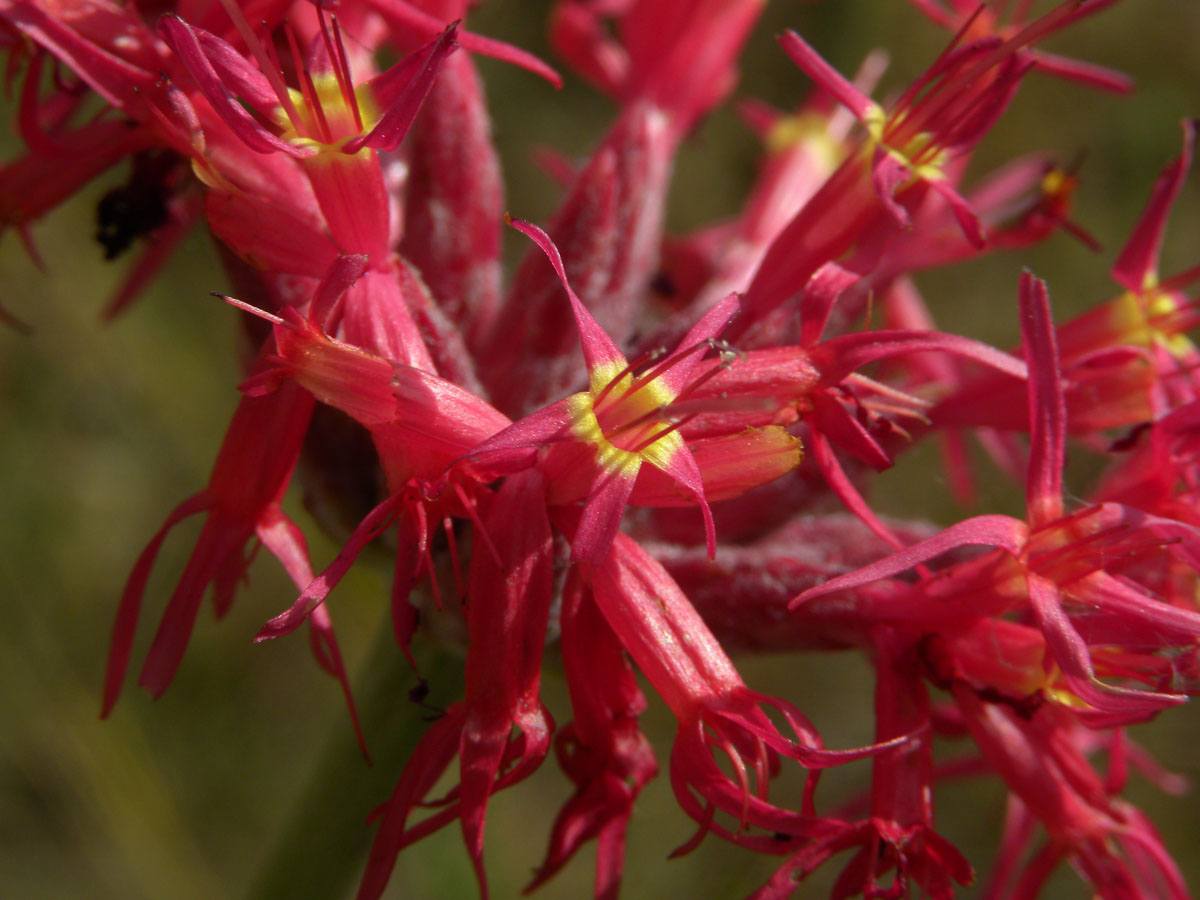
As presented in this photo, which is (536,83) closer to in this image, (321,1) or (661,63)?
(661,63)

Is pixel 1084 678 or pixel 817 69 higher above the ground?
pixel 817 69

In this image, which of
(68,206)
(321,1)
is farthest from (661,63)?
(68,206)

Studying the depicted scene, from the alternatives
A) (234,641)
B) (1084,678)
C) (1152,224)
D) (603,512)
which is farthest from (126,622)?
(234,641)

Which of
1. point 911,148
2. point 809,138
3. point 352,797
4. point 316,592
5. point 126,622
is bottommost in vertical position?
point 352,797

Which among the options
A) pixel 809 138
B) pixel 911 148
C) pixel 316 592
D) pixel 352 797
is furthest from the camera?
pixel 809 138

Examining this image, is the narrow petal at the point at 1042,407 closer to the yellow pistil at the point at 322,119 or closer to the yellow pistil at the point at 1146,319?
the yellow pistil at the point at 1146,319

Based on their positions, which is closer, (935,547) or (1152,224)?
(935,547)

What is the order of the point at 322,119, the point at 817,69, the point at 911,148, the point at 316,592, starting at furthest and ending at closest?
the point at 911,148 → the point at 817,69 → the point at 322,119 → the point at 316,592

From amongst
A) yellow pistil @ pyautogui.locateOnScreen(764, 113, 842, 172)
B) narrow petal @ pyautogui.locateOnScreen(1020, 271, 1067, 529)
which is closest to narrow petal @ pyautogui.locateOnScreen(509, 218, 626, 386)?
narrow petal @ pyautogui.locateOnScreen(1020, 271, 1067, 529)

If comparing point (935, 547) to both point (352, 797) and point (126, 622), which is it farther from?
point (352, 797)
